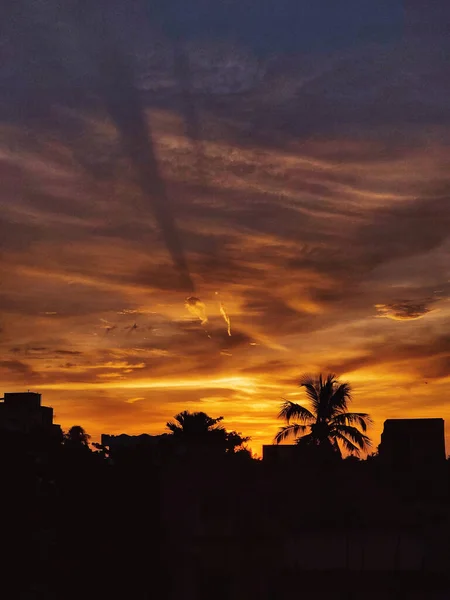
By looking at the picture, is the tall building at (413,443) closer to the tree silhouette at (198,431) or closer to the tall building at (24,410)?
the tree silhouette at (198,431)

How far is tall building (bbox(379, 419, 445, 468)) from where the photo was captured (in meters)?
45.7

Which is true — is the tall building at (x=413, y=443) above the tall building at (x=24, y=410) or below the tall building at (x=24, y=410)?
below

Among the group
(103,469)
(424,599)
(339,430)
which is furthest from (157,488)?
(339,430)

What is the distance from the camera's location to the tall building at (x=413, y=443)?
4572 cm

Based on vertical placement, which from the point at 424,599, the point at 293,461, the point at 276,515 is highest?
the point at 293,461

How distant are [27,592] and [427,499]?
18.3 metres

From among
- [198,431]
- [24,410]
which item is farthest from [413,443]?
[24,410]

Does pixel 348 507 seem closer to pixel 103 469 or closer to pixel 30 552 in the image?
pixel 103 469

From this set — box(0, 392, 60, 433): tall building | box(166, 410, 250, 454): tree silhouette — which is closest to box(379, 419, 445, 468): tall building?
box(166, 410, 250, 454): tree silhouette

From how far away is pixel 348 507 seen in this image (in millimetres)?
37875

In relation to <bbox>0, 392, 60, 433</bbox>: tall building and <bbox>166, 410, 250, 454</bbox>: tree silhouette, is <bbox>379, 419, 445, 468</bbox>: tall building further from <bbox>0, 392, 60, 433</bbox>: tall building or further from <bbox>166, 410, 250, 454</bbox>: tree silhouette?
<bbox>0, 392, 60, 433</bbox>: tall building

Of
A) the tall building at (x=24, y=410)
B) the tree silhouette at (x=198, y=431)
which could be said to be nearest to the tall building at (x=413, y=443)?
the tree silhouette at (x=198, y=431)

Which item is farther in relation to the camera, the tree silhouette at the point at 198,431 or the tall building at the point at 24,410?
the tall building at the point at 24,410

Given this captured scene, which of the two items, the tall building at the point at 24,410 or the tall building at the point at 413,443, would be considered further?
the tall building at the point at 24,410
